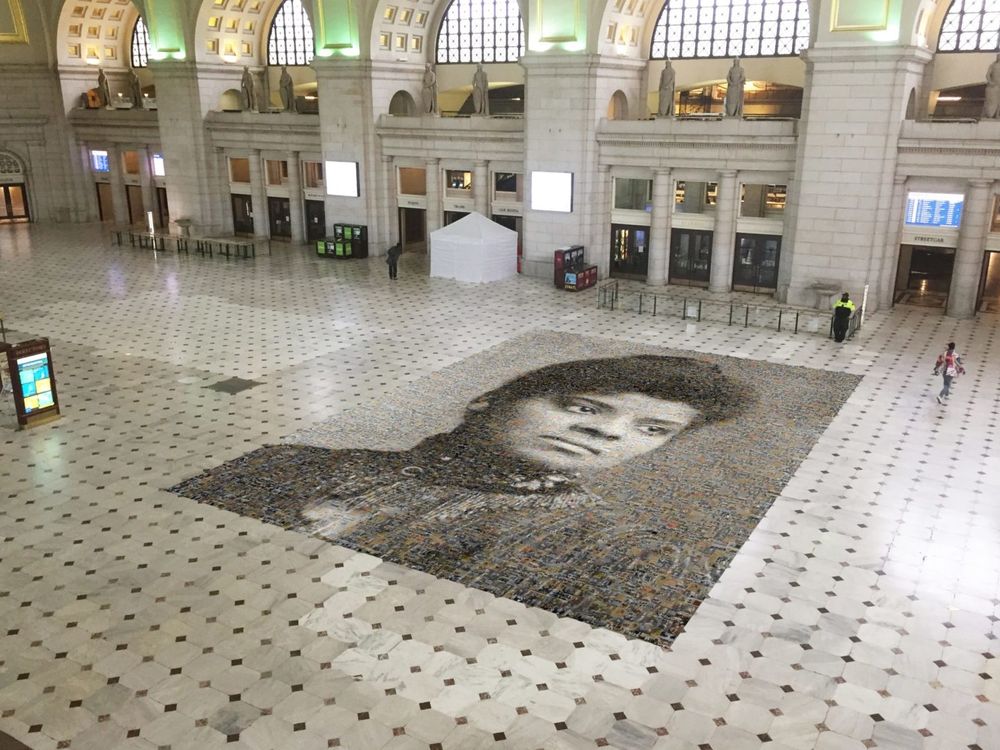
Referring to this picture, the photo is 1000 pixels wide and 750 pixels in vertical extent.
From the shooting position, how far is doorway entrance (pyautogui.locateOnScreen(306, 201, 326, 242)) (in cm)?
3903

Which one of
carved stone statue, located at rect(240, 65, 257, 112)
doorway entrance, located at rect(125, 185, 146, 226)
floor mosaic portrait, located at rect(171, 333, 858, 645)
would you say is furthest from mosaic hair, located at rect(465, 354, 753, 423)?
doorway entrance, located at rect(125, 185, 146, 226)

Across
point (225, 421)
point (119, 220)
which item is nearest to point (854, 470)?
point (225, 421)

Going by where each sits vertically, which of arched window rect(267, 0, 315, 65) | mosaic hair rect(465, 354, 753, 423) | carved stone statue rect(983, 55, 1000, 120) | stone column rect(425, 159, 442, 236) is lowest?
mosaic hair rect(465, 354, 753, 423)

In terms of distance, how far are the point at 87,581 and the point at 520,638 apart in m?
5.77

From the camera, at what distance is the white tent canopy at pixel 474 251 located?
3038 centimetres

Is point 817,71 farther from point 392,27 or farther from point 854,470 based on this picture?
point 392,27

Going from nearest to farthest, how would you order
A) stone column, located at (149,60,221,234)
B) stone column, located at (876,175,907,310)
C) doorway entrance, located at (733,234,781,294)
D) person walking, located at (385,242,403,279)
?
stone column, located at (876,175,907,310)
doorway entrance, located at (733,234,781,294)
person walking, located at (385,242,403,279)
stone column, located at (149,60,221,234)

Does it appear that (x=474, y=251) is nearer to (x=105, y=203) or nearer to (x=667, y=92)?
(x=667, y=92)

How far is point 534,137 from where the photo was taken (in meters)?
30.7

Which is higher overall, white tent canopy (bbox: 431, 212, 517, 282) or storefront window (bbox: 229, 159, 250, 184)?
storefront window (bbox: 229, 159, 250, 184)

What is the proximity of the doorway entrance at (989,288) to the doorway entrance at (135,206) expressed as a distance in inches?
1540

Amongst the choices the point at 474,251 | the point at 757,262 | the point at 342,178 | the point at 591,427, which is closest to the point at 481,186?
the point at 474,251

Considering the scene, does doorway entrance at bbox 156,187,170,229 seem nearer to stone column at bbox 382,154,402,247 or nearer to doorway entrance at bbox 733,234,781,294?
stone column at bbox 382,154,402,247

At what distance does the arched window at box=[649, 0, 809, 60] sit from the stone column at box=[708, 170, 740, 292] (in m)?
6.13
